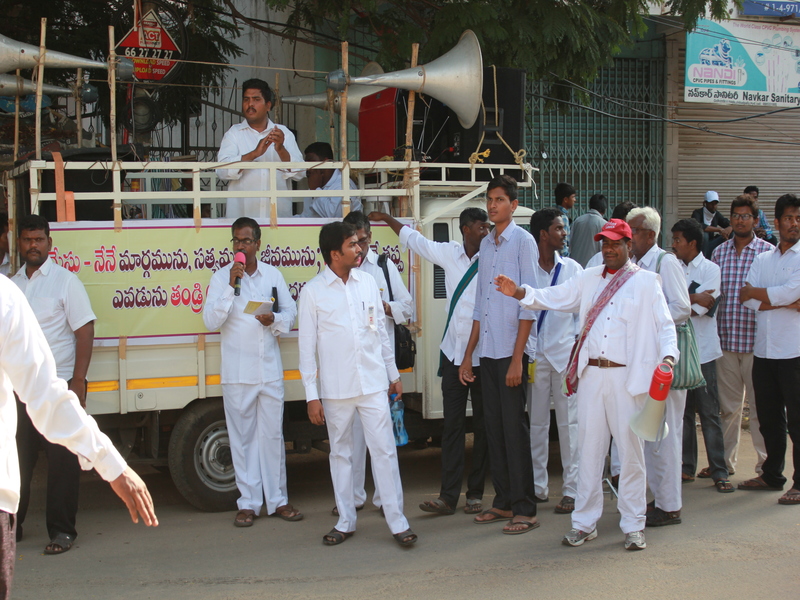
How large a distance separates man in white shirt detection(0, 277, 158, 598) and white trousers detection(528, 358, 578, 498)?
3.77 m

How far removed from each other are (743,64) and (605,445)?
8.92m

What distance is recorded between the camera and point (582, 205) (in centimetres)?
1213

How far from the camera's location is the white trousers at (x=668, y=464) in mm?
5422

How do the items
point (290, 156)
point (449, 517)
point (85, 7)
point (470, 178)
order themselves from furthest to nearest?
point (85, 7) < point (470, 178) < point (290, 156) < point (449, 517)

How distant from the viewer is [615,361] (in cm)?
486

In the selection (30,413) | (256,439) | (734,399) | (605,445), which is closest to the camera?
(30,413)

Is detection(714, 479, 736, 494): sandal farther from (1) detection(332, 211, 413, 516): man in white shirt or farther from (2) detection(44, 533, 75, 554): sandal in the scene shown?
(2) detection(44, 533, 75, 554): sandal

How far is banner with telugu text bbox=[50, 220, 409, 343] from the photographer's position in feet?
18.2

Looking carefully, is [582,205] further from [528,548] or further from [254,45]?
[528,548]

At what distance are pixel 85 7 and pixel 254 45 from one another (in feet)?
10.5

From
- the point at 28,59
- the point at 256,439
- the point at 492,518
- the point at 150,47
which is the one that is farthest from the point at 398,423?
the point at 150,47

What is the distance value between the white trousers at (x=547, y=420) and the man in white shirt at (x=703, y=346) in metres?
1.18

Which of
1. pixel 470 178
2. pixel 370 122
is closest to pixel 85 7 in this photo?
pixel 370 122

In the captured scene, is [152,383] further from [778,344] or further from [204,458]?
[778,344]
